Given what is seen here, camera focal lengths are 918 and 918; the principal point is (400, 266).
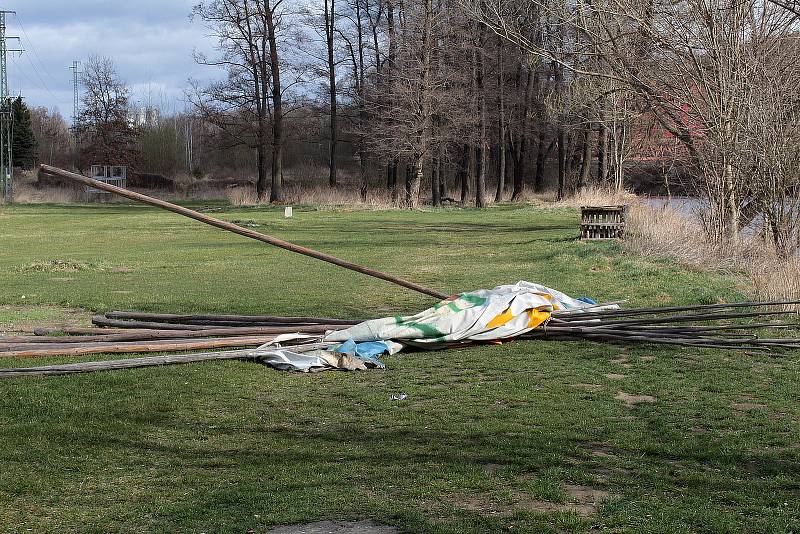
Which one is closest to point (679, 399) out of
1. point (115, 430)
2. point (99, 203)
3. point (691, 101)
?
point (115, 430)

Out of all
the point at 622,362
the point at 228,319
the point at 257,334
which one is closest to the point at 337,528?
the point at 622,362

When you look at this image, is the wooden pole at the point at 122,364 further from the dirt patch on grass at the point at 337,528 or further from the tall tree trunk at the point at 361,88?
the tall tree trunk at the point at 361,88

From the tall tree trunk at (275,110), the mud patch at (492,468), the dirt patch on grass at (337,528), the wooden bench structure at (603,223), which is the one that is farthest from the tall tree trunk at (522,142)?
the dirt patch on grass at (337,528)

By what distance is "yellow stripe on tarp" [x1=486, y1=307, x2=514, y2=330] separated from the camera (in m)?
10.7

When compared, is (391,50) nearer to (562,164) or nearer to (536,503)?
(562,164)

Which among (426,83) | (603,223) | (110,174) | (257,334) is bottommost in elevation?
(257,334)

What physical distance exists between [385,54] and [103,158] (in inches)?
905

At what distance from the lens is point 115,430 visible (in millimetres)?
7035

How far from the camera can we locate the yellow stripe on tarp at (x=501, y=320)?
1070 centimetres

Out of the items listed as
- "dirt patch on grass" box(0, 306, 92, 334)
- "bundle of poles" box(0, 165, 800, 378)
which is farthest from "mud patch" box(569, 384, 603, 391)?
"dirt patch on grass" box(0, 306, 92, 334)

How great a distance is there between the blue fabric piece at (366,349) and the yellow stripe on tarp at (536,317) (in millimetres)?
A: 1841

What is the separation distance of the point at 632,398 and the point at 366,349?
311 centimetres

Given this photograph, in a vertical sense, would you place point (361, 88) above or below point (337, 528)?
above

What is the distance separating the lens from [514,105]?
2235 inches
